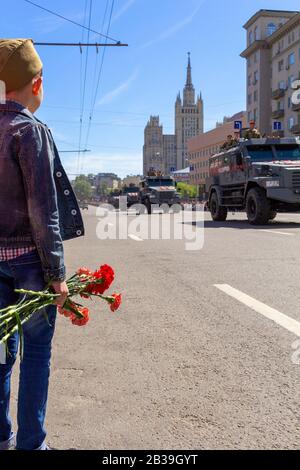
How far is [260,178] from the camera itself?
49.1 ft

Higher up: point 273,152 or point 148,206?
point 273,152

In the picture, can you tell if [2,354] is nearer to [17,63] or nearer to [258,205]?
[17,63]

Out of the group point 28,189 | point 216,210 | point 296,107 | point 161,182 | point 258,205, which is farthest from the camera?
point 296,107

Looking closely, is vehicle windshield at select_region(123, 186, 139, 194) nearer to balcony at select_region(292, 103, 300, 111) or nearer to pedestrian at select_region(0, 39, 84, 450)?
balcony at select_region(292, 103, 300, 111)

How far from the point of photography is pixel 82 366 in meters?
3.44

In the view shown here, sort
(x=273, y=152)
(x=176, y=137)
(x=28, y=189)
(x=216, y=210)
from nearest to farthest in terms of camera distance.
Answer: (x=28, y=189) → (x=273, y=152) → (x=216, y=210) → (x=176, y=137)

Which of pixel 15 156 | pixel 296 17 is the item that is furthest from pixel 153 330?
pixel 296 17

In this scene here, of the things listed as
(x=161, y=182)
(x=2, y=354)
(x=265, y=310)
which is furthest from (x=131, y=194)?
(x=2, y=354)

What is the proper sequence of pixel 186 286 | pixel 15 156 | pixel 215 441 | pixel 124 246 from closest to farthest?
1. pixel 15 156
2. pixel 215 441
3. pixel 186 286
4. pixel 124 246

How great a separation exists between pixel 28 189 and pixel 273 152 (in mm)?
14912

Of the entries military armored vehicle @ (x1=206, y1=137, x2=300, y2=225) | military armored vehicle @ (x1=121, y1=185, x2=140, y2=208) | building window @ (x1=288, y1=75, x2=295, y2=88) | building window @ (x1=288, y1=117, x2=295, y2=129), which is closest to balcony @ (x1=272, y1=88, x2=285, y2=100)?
building window @ (x1=288, y1=75, x2=295, y2=88)

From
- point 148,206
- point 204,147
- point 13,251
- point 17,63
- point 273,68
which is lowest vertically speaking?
point 148,206

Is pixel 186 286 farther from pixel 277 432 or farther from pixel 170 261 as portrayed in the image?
pixel 277 432

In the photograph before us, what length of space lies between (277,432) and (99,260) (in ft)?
22.0
